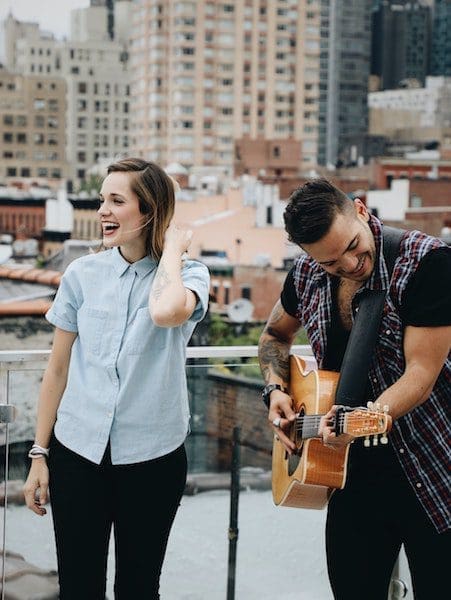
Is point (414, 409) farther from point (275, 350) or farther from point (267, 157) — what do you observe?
point (267, 157)

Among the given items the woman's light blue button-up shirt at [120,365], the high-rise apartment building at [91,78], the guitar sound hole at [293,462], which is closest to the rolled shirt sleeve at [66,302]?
the woman's light blue button-up shirt at [120,365]

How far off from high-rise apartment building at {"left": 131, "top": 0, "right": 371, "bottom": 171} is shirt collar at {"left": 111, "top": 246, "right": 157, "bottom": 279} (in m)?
A: 84.8

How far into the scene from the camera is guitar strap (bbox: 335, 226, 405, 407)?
190 cm

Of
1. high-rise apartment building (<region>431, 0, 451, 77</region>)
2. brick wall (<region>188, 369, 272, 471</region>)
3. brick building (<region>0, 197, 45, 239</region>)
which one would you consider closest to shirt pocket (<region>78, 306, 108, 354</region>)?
brick wall (<region>188, 369, 272, 471</region>)

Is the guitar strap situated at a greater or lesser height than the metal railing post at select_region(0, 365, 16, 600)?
greater

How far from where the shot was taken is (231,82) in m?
91.9

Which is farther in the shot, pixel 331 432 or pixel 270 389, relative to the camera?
pixel 270 389

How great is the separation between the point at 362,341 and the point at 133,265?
52cm

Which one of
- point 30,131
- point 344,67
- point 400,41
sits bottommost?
point 30,131

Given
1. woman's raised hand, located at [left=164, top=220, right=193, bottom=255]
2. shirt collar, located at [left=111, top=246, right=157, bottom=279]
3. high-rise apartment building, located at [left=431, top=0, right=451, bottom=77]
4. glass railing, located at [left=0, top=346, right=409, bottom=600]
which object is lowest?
glass railing, located at [left=0, top=346, right=409, bottom=600]

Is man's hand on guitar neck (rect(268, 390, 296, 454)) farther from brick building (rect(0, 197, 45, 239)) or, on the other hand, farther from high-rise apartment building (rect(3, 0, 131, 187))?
high-rise apartment building (rect(3, 0, 131, 187))

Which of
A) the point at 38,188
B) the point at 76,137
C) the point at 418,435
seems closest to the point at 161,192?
the point at 418,435

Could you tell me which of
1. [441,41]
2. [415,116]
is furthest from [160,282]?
[441,41]

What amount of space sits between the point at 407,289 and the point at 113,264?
62 cm
